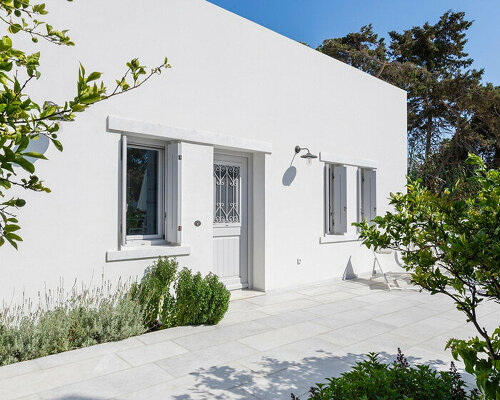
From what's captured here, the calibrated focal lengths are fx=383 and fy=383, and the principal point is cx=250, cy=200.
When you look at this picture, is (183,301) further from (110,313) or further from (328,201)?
(328,201)

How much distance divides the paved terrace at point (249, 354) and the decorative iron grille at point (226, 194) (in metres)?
1.46

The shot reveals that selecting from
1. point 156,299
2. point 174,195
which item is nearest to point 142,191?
point 174,195

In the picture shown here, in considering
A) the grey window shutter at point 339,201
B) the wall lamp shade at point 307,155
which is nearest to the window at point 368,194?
the grey window shutter at point 339,201

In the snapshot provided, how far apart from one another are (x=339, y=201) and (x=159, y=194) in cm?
415

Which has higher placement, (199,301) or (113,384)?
(199,301)

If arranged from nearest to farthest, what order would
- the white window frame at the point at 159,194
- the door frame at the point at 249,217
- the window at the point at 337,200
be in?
the white window frame at the point at 159,194, the door frame at the point at 249,217, the window at the point at 337,200

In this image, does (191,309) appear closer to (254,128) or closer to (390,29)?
(254,128)

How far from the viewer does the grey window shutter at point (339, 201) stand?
27.0 feet

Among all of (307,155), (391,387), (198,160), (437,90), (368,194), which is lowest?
(391,387)

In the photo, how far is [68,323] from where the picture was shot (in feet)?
13.6

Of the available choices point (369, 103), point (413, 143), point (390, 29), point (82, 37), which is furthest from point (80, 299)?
point (390, 29)

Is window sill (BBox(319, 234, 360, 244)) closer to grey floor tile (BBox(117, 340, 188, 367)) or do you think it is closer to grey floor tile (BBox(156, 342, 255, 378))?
grey floor tile (BBox(156, 342, 255, 378))

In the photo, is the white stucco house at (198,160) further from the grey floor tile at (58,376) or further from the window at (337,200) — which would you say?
the grey floor tile at (58,376)

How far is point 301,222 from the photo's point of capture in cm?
738
